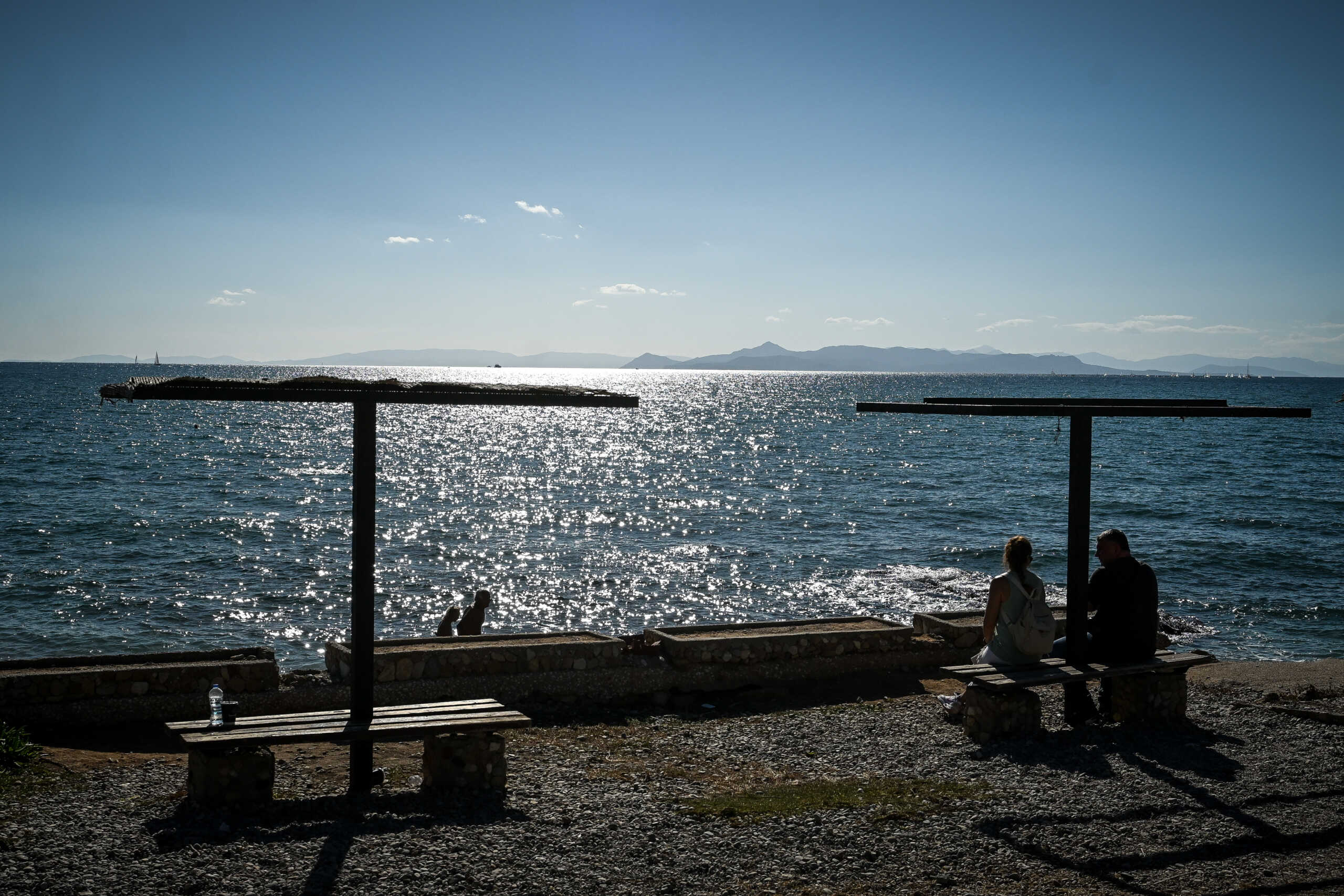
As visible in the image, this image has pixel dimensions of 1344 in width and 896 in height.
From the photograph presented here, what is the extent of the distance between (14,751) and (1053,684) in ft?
27.1

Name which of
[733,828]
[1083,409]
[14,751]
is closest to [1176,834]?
[733,828]

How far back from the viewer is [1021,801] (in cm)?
705

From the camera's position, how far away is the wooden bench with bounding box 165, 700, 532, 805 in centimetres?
662

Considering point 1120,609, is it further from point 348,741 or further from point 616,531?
point 616,531

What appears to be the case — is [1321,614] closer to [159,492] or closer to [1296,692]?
[1296,692]

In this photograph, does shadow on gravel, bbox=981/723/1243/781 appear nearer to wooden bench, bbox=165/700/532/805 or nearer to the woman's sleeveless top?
the woman's sleeveless top

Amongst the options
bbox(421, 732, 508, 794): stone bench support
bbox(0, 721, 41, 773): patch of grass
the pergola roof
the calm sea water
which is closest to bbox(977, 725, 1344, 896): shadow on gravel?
bbox(421, 732, 508, 794): stone bench support

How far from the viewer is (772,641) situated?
38.2 ft

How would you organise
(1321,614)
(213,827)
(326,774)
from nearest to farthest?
(213,827), (326,774), (1321,614)

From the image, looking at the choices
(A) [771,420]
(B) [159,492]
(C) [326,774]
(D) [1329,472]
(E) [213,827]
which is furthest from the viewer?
(A) [771,420]

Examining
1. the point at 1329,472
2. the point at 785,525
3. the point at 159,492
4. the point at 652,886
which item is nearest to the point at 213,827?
the point at 652,886

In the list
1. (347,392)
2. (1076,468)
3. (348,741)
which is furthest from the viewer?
(1076,468)

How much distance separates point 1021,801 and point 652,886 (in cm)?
284

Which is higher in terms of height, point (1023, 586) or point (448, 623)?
point (1023, 586)
